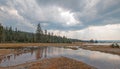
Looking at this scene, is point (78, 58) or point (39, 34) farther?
point (39, 34)

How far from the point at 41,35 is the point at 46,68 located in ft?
396

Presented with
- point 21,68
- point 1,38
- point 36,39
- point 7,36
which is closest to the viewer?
point 21,68

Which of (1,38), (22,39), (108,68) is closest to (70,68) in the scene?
(108,68)

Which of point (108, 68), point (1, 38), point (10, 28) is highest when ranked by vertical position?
point (10, 28)

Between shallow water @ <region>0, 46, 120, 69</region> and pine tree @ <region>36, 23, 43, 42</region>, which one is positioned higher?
pine tree @ <region>36, 23, 43, 42</region>

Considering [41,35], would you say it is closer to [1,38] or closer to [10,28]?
[10,28]

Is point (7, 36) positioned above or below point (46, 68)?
above

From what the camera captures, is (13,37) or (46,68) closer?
(46,68)

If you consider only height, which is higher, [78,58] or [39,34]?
[39,34]

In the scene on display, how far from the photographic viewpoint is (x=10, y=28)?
141 meters

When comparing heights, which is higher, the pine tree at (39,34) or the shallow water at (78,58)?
the pine tree at (39,34)

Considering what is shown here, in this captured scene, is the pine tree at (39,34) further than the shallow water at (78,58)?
Yes

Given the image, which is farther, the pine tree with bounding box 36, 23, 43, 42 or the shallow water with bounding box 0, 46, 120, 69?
the pine tree with bounding box 36, 23, 43, 42

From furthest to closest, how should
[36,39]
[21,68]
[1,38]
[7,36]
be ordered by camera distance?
1. [36,39]
2. [7,36]
3. [1,38]
4. [21,68]
